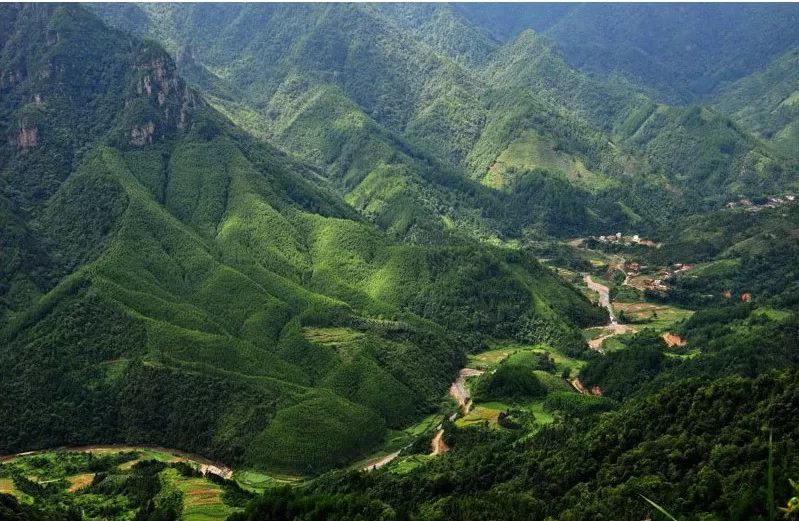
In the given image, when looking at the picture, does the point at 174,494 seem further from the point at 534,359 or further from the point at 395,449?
A: the point at 534,359

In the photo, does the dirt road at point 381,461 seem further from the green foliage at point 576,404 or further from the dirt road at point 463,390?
the green foliage at point 576,404

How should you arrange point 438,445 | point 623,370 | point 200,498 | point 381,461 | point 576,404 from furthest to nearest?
point 623,370 → point 576,404 → point 381,461 → point 438,445 → point 200,498

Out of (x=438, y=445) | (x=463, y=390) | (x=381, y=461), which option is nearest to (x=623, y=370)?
(x=463, y=390)

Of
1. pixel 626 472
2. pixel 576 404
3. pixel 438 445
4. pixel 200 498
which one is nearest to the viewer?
pixel 626 472

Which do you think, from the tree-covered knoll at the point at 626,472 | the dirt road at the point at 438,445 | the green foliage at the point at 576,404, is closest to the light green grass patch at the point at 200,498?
the tree-covered knoll at the point at 626,472

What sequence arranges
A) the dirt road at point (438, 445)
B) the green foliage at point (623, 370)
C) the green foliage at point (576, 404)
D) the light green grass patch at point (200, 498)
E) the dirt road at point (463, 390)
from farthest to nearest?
the green foliage at point (623, 370), the dirt road at point (463, 390), the green foliage at point (576, 404), the dirt road at point (438, 445), the light green grass patch at point (200, 498)

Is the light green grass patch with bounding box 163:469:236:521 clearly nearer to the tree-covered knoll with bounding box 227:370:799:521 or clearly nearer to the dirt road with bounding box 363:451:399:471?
the tree-covered knoll with bounding box 227:370:799:521

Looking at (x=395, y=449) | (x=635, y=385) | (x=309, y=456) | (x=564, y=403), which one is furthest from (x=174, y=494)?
(x=635, y=385)

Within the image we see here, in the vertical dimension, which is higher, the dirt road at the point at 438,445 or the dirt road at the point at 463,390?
the dirt road at the point at 463,390

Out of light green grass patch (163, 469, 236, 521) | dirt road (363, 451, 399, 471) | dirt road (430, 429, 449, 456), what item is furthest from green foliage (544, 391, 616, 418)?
light green grass patch (163, 469, 236, 521)

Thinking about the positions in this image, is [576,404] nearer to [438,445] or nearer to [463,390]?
[438,445]

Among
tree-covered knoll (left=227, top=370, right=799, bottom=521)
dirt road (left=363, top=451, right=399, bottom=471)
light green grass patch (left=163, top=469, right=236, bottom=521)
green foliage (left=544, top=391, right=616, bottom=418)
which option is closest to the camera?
tree-covered knoll (left=227, top=370, right=799, bottom=521)
